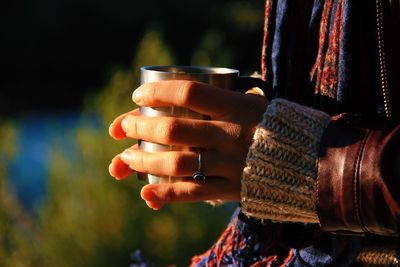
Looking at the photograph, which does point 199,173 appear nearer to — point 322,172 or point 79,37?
point 322,172

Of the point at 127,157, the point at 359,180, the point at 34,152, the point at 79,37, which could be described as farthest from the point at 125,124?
the point at 79,37

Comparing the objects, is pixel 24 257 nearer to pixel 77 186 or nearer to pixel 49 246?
pixel 49 246

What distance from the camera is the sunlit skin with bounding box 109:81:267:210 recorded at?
0.95m

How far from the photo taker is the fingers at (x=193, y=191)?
971 millimetres

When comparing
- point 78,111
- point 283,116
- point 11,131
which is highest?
point 283,116

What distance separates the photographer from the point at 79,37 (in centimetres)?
1105

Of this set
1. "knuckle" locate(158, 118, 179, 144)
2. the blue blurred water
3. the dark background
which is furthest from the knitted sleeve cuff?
the dark background

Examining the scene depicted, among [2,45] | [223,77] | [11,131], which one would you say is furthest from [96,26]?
[223,77]

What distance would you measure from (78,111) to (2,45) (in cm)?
209

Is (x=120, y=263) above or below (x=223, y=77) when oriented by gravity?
below

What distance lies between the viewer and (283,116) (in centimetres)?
Result: 98

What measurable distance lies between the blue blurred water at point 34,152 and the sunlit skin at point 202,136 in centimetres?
288

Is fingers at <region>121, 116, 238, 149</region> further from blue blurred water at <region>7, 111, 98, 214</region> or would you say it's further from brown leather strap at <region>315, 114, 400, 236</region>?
blue blurred water at <region>7, 111, 98, 214</region>

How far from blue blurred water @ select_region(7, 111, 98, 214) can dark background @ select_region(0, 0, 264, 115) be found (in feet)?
3.13
